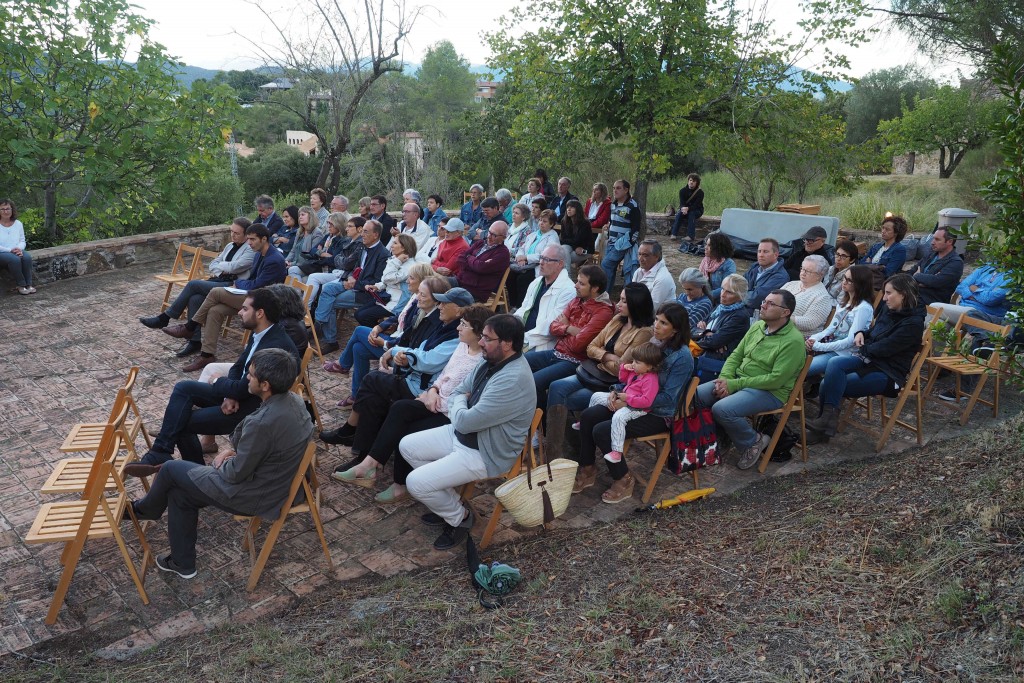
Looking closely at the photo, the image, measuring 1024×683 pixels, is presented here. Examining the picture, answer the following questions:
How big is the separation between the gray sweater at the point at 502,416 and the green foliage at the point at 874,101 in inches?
925

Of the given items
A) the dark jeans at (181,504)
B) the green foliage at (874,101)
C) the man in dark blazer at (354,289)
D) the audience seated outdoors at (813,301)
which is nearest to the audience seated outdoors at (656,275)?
the audience seated outdoors at (813,301)

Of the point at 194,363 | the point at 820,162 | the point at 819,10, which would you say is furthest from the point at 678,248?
the point at 194,363

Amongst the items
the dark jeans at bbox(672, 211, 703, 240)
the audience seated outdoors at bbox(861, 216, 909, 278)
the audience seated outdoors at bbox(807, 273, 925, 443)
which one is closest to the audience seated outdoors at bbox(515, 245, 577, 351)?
the audience seated outdoors at bbox(807, 273, 925, 443)

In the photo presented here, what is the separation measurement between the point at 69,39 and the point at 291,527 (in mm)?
9181

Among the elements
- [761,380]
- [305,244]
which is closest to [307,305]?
[305,244]

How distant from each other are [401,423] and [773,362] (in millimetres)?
2393

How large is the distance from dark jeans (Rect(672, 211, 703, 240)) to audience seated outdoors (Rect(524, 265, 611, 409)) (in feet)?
25.3

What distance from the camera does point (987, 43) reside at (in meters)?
8.27

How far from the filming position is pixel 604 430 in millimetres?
4590

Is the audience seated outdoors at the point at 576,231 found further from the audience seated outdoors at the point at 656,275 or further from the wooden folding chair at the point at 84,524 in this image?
the wooden folding chair at the point at 84,524

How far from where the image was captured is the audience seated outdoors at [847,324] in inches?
216

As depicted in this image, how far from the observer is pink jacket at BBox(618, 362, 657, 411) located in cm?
450

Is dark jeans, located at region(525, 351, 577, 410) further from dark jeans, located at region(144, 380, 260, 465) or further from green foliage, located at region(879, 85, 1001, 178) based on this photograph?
green foliage, located at region(879, 85, 1001, 178)

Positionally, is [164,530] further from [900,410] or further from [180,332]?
[900,410]
